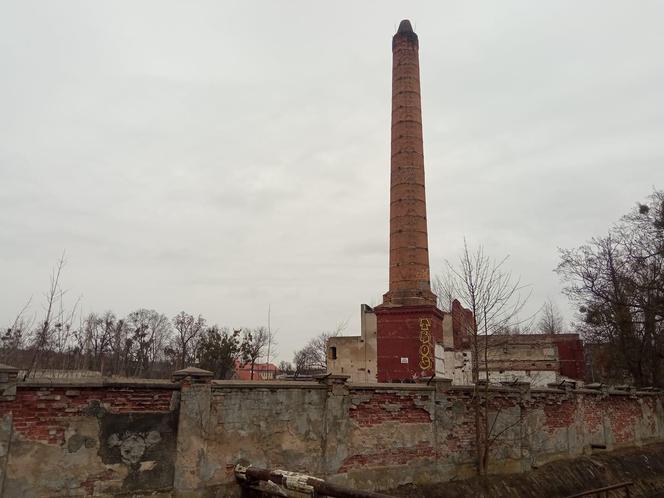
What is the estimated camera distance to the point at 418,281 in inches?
898

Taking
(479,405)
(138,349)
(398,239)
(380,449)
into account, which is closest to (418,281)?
(398,239)

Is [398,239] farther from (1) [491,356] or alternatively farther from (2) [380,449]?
(2) [380,449]

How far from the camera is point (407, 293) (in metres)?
22.9

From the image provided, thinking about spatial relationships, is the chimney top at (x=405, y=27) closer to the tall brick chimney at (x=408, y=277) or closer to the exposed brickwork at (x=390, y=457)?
the tall brick chimney at (x=408, y=277)

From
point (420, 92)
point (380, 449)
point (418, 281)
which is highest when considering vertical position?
point (420, 92)

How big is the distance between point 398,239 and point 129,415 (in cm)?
1715

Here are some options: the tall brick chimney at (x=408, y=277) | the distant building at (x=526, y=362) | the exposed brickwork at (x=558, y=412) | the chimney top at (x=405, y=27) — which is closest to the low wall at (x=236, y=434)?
the exposed brickwork at (x=558, y=412)

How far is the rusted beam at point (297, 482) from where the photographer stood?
6.05 meters

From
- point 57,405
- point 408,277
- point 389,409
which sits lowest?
point 389,409

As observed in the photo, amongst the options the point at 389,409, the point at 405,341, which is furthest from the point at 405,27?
the point at 389,409

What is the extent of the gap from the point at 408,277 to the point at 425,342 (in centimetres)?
313

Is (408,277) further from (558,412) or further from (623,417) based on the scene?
(558,412)

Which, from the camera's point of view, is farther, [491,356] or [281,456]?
[491,356]

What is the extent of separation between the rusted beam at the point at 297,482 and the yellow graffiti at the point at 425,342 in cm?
1563
